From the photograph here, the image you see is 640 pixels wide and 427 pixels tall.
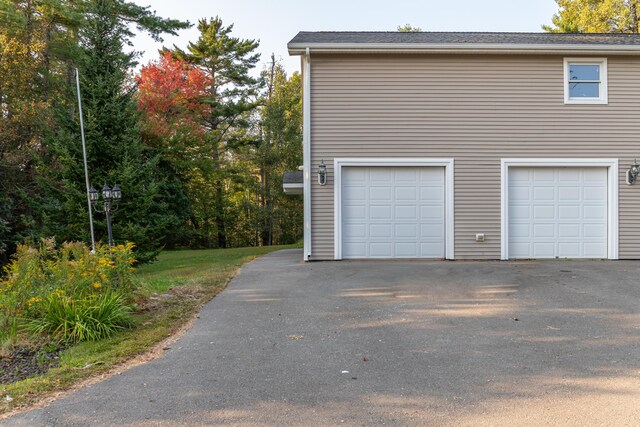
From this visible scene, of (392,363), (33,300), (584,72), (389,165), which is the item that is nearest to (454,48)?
(389,165)

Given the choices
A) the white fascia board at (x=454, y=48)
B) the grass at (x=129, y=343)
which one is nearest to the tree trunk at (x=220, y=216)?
the white fascia board at (x=454, y=48)

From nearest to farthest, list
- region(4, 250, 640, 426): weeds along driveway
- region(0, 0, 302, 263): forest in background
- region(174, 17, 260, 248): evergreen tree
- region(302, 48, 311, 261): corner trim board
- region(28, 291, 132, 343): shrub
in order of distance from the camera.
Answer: region(4, 250, 640, 426): weeds along driveway, region(28, 291, 132, 343): shrub, region(302, 48, 311, 261): corner trim board, region(0, 0, 302, 263): forest in background, region(174, 17, 260, 248): evergreen tree

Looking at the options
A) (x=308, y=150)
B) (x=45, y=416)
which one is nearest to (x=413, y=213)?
(x=308, y=150)

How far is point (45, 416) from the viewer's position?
8.94 feet

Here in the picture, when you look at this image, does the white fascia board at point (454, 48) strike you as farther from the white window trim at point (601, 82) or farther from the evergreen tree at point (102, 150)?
the evergreen tree at point (102, 150)

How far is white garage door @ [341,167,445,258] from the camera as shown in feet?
30.5

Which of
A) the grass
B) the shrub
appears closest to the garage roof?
the grass

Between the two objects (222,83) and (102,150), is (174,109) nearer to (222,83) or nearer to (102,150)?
(222,83)

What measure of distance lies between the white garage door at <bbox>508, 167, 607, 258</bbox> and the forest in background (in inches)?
330

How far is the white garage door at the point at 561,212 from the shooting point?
931cm

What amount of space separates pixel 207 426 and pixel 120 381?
42.6 inches

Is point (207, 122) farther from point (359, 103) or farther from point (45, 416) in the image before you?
point (45, 416)

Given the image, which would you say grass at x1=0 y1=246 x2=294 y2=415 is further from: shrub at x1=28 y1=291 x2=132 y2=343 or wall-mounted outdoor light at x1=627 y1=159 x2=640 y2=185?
wall-mounted outdoor light at x1=627 y1=159 x2=640 y2=185

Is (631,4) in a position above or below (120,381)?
above
